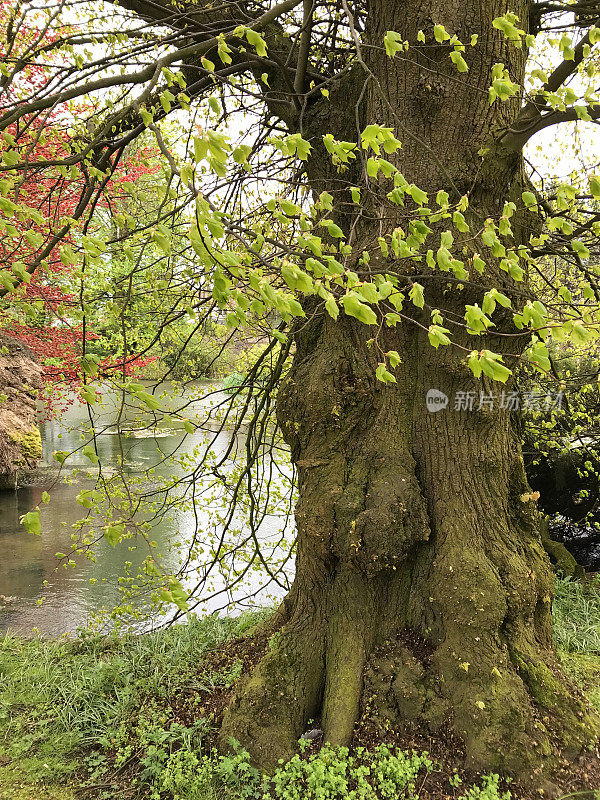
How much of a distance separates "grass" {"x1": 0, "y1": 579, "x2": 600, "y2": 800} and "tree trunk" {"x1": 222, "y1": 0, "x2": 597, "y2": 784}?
397 millimetres

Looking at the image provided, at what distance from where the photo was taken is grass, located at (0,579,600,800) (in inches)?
111

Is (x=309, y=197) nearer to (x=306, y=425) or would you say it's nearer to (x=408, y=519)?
(x=306, y=425)

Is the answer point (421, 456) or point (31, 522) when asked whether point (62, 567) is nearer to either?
point (421, 456)

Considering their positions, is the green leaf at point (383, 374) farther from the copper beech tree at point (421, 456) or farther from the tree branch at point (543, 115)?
the tree branch at point (543, 115)

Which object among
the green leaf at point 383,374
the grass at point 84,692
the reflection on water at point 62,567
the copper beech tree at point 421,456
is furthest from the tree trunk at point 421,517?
the reflection on water at point 62,567

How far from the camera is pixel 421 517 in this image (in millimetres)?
2717

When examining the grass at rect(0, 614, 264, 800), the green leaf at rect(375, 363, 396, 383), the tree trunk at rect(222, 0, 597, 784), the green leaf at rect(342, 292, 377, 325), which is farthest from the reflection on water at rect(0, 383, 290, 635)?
the green leaf at rect(342, 292, 377, 325)

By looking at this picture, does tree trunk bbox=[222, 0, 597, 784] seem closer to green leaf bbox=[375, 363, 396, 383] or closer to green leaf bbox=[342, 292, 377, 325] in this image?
green leaf bbox=[375, 363, 396, 383]

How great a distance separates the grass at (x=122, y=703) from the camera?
283 centimetres

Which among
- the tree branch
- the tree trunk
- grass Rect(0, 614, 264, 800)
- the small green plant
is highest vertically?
the tree branch

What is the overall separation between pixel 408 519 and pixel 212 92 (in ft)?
11.3

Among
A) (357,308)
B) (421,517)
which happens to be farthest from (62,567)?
(357,308)

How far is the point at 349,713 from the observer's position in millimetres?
Answer: 2719

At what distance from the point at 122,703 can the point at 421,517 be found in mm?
2320
